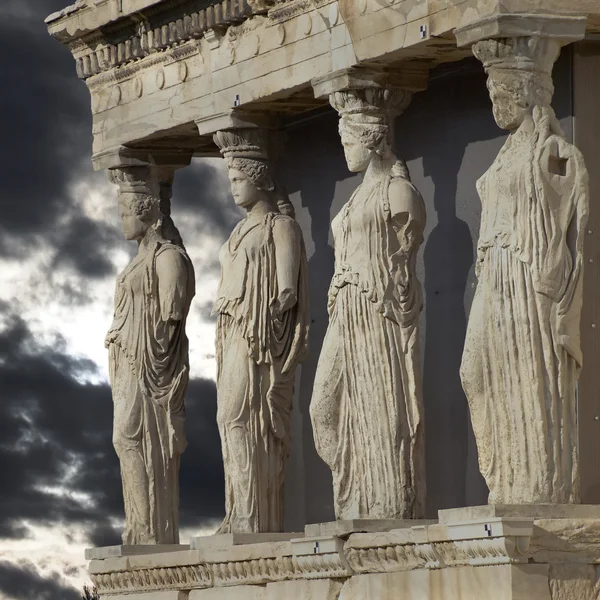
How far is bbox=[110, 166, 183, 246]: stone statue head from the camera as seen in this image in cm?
1784

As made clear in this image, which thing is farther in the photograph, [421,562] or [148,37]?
[148,37]

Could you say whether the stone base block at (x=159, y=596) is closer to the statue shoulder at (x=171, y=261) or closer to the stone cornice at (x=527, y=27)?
the statue shoulder at (x=171, y=261)

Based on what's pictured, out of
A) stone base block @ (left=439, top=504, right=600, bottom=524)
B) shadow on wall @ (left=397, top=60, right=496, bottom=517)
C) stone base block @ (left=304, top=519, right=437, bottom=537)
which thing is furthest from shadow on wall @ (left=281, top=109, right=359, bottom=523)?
stone base block @ (left=439, top=504, right=600, bottom=524)

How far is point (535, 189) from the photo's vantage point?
549 inches

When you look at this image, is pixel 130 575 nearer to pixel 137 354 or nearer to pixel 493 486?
pixel 137 354

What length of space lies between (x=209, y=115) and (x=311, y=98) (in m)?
0.82

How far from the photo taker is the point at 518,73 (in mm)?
14094

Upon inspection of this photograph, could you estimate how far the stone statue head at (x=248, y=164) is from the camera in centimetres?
1661

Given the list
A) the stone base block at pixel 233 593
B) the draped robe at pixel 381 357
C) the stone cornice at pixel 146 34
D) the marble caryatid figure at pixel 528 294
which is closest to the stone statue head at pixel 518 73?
the marble caryatid figure at pixel 528 294

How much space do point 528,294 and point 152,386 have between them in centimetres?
428

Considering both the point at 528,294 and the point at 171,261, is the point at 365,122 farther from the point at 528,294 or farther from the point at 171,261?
the point at 171,261

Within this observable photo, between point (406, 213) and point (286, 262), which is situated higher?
point (286, 262)

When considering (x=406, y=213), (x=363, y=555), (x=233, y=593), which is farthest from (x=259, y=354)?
(x=363, y=555)

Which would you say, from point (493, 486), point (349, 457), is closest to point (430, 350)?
point (349, 457)
